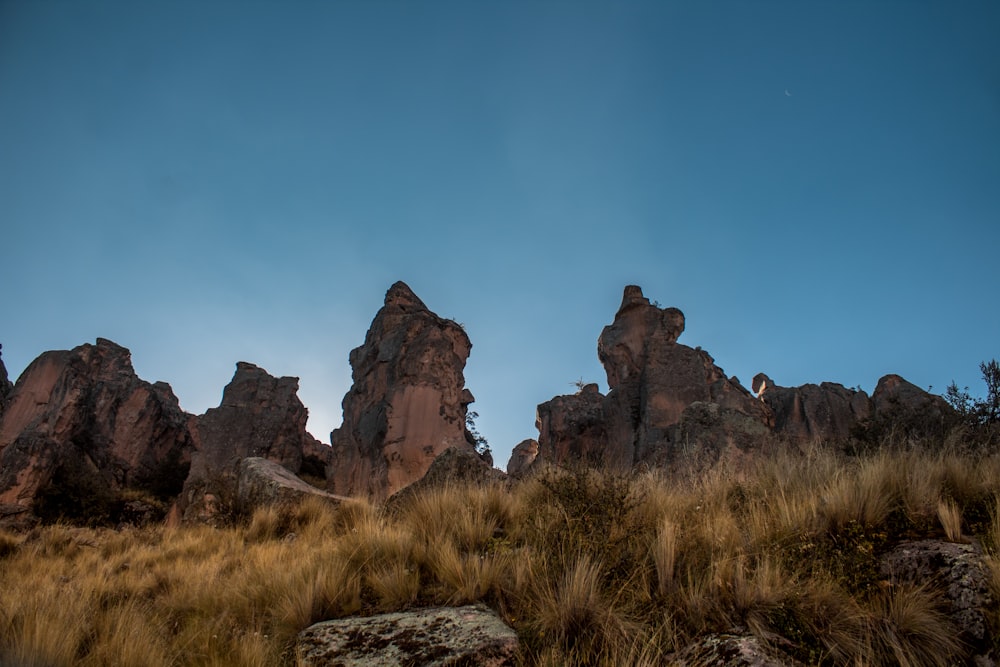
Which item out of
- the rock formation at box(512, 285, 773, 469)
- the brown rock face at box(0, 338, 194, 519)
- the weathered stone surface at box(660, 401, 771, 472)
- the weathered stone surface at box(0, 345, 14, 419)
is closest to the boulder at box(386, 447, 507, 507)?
the weathered stone surface at box(660, 401, 771, 472)

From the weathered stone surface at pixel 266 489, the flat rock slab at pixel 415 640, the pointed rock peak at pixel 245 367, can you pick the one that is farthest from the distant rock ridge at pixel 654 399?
the pointed rock peak at pixel 245 367

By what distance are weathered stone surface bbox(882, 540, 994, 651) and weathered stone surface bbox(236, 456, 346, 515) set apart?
31.9 feet

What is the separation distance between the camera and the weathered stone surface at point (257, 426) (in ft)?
117

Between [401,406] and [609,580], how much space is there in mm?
24463

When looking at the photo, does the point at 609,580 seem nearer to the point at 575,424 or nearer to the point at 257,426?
the point at 575,424

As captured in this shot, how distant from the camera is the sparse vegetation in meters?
3.38

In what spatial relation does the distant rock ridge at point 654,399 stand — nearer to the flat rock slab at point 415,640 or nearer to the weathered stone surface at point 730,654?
the weathered stone surface at point 730,654

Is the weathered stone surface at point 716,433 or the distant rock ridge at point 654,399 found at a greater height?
the distant rock ridge at point 654,399

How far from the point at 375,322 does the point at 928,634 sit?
110ft

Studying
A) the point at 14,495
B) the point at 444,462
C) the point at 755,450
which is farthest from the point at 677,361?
the point at 14,495

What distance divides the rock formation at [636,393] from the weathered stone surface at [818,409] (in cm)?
494

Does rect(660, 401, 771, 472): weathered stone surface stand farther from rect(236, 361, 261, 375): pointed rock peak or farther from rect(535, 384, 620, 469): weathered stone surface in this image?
rect(236, 361, 261, 375): pointed rock peak

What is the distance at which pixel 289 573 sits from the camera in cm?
511

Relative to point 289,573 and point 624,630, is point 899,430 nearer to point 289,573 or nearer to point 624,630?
point 624,630
